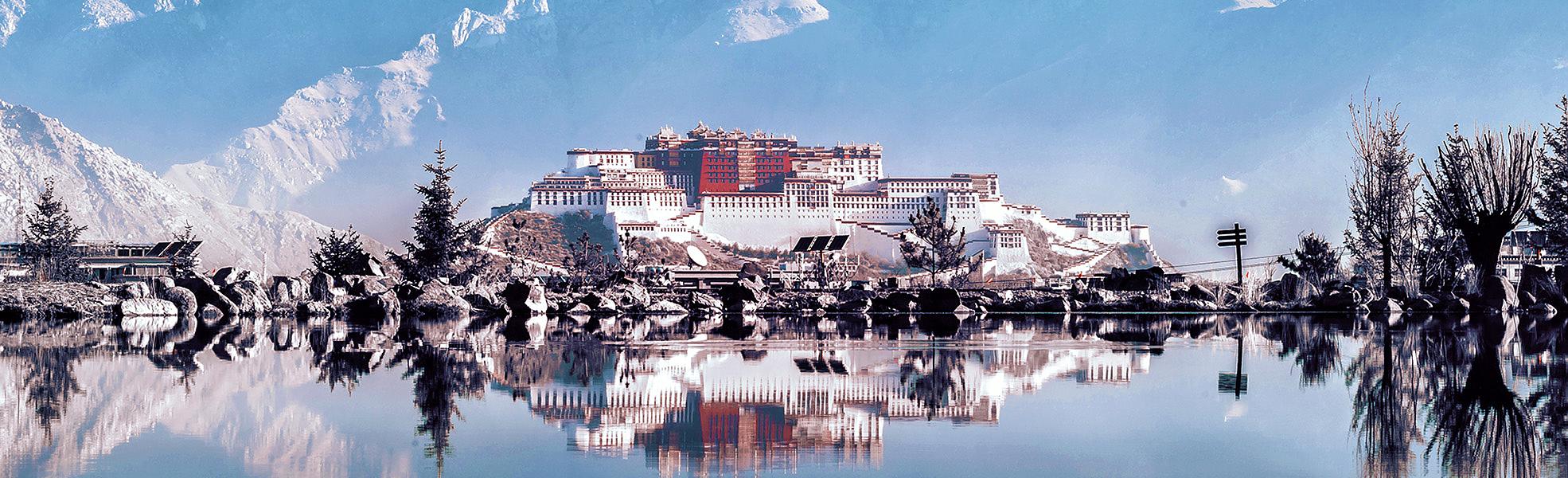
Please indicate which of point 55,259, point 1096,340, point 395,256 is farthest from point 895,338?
point 55,259

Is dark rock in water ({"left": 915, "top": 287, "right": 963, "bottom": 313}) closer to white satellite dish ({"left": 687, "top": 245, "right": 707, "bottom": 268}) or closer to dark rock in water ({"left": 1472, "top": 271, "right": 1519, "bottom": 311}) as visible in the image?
dark rock in water ({"left": 1472, "top": 271, "right": 1519, "bottom": 311})

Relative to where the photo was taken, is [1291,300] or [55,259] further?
[55,259]

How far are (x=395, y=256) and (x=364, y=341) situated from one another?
25145mm

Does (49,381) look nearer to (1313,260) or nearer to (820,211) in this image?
(1313,260)

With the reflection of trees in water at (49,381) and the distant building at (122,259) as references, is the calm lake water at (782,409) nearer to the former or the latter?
the reflection of trees in water at (49,381)

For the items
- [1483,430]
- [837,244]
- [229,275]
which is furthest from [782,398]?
[837,244]

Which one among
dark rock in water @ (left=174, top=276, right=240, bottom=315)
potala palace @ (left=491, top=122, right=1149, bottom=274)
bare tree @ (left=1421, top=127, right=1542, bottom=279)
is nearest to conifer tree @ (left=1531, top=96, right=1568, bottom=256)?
bare tree @ (left=1421, top=127, right=1542, bottom=279)

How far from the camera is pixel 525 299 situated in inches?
1432

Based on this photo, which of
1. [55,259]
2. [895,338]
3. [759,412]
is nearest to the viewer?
[759,412]

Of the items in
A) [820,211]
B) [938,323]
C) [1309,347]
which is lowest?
[1309,347]

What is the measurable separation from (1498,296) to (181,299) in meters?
29.4

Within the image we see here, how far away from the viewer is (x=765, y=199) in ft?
463

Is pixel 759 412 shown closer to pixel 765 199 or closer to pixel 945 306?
pixel 945 306

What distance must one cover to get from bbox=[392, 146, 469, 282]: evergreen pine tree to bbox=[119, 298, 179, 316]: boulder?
30.7 ft
